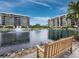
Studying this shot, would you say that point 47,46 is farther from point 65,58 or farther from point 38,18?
point 38,18

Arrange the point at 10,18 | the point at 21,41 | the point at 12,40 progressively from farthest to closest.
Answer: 1. the point at 12,40
2. the point at 21,41
3. the point at 10,18

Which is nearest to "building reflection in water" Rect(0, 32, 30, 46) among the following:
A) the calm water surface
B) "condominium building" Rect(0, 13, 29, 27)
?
the calm water surface

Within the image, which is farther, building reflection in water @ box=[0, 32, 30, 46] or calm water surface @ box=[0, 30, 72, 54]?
building reflection in water @ box=[0, 32, 30, 46]

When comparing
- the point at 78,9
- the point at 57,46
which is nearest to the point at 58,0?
the point at 57,46

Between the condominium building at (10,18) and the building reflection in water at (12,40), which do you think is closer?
the condominium building at (10,18)

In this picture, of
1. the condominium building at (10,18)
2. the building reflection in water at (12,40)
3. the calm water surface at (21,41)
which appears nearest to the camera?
the calm water surface at (21,41)

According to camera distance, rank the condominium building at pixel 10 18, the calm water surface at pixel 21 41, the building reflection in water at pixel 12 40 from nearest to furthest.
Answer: the calm water surface at pixel 21 41, the condominium building at pixel 10 18, the building reflection in water at pixel 12 40

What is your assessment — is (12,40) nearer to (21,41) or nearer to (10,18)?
(21,41)

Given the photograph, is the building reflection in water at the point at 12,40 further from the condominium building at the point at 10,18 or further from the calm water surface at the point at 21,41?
the condominium building at the point at 10,18

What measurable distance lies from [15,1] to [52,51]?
2556 mm

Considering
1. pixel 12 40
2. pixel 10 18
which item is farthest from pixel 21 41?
pixel 10 18

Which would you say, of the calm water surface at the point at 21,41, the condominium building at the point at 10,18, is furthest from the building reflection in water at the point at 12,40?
the condominium building at the point at 10,18

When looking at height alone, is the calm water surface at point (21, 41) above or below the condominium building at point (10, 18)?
below

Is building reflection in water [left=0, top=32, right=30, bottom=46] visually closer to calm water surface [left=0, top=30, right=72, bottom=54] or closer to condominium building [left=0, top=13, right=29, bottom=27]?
calm water surface [left=0, top=30, right=72, bottom=54]
